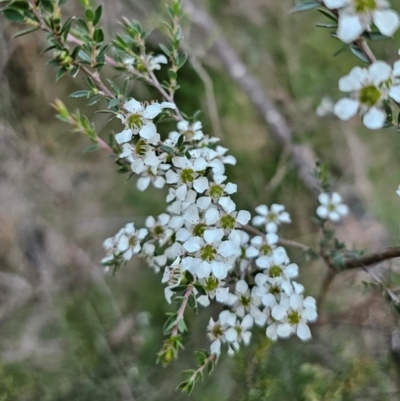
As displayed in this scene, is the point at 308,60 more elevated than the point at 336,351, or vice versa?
the point at 308,60

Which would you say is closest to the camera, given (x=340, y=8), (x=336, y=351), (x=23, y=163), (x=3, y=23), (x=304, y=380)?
(x=340, y=8)

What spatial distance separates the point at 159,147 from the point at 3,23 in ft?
4.68

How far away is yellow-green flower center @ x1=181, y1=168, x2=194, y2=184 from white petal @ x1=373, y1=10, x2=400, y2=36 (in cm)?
29

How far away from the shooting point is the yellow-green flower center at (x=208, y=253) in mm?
591

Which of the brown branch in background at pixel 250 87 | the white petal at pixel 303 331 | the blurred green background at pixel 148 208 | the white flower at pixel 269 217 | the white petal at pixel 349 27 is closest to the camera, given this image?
the white petal at pixel 349 27

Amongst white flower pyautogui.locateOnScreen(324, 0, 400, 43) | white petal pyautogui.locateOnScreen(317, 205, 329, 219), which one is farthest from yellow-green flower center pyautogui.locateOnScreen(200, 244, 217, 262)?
white petal pyautogui.locateOnScreen(317, 205, 329, 219)

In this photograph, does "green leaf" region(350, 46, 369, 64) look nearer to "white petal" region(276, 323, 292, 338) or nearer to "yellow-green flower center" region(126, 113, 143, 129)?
"yellow-green flower center" region(126, 113, 143, 129)

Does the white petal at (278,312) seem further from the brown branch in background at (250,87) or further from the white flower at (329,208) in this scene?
the brown branch in background at (250,87)

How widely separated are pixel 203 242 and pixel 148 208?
0.99 m

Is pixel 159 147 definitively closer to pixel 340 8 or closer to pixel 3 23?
pixel 340 8

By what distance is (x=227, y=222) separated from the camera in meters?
0.63

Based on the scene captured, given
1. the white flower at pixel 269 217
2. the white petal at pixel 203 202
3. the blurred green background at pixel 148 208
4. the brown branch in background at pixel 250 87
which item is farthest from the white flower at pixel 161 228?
the brown branch in background at pixel 250 87

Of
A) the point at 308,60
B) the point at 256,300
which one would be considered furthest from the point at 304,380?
the point at 308,60

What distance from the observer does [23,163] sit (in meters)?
1.80
